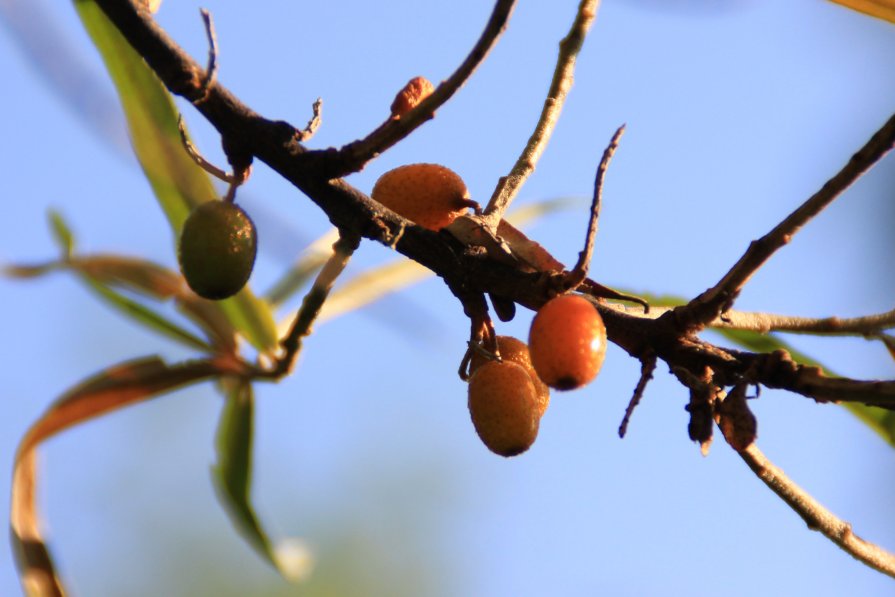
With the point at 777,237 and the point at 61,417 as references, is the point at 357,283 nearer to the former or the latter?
the point at 61,417

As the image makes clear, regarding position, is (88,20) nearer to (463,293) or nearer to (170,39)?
(170,39)

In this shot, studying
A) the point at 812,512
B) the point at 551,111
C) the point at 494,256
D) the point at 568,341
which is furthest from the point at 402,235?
the point at 812,512

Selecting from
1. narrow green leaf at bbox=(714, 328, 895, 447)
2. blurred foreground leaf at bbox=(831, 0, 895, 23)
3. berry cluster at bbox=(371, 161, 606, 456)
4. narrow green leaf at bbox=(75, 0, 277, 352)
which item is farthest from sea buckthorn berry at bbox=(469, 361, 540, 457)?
blurred foreground leaf at bbox=(831, 0, 895, 23)

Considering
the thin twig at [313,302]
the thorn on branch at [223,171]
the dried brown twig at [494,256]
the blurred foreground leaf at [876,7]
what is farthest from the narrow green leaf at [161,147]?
the blurred foreground leaf at [876,7]

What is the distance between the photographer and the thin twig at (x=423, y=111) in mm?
833

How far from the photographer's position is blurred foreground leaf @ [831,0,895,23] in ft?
4.19

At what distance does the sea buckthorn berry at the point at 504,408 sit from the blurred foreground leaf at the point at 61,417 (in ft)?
1.89

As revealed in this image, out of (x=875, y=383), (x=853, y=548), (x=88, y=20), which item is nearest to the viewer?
(x=875, y=383)

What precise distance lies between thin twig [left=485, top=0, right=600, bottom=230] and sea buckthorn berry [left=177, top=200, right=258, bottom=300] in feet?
0.92

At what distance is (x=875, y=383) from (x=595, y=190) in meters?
0.32

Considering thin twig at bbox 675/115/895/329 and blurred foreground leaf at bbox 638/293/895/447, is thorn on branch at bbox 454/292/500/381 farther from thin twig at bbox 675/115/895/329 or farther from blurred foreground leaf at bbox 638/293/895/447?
blurred foreground leaf at bbox 638/293/895/447

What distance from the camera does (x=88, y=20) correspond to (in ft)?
4.51

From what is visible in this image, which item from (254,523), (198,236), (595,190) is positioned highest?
(595,190)

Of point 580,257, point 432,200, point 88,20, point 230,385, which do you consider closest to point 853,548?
point 580,257
